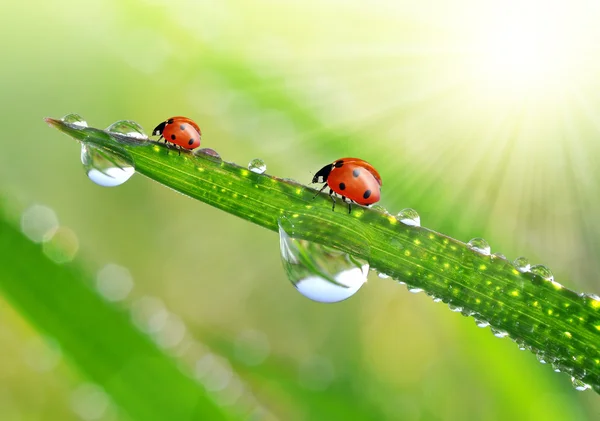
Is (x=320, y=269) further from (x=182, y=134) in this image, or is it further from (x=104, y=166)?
(x=182, y=134)

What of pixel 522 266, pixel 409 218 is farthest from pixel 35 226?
pixel 522 266

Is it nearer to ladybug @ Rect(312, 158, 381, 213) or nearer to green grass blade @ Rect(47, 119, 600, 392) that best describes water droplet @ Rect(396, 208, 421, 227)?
green grass blade @ Rect(47, 119, 600, 392)

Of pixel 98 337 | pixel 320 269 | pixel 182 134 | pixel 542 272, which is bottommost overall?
pixel 98 337

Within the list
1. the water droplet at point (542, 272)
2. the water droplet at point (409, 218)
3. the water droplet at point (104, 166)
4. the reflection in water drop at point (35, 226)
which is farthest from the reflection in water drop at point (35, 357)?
the water droplet at point (542, 272)

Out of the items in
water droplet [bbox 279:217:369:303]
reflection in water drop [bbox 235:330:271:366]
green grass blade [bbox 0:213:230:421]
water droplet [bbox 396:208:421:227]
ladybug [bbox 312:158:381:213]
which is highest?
ladybug [bbox 312:158:381:213]

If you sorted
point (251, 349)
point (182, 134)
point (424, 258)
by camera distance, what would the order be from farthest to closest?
point (251, 349) < point (182, 134) < point (424, 258)

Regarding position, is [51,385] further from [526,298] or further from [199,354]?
[526,298]

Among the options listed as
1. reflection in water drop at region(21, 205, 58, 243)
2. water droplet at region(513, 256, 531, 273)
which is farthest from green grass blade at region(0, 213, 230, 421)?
water droplet at region(513, 256, 531, 273)
